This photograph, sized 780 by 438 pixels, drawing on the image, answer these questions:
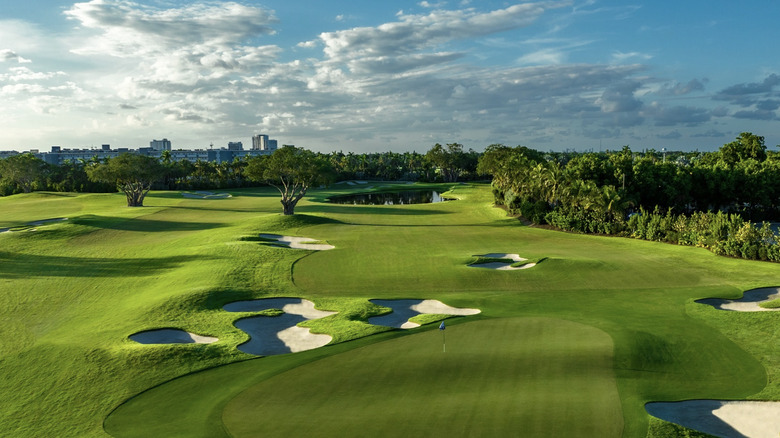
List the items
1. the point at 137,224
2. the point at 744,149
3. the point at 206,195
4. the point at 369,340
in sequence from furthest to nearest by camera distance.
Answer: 1. the point at 206,195
2. the point at 744,149
3. the point at 137,224
4. the point at 369,340

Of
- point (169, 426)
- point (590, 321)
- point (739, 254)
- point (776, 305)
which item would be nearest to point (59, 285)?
point (169, 426)

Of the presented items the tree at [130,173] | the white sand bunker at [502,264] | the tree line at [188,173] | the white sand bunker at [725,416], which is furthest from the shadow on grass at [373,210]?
the white sand bunker at [725,416]

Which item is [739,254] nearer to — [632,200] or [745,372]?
[632,200]

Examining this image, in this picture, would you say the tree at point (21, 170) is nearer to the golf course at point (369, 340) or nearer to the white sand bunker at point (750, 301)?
the golf course at point (369, 340)

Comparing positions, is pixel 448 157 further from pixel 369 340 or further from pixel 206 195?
pixel 369 340

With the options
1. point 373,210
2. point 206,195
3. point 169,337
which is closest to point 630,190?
point 373,210

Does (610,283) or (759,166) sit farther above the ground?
(759,166)
